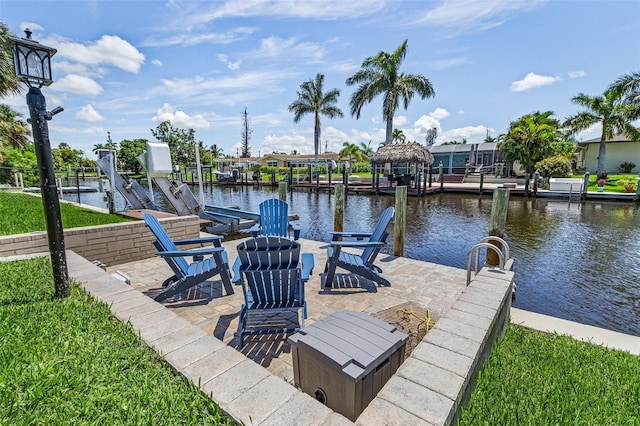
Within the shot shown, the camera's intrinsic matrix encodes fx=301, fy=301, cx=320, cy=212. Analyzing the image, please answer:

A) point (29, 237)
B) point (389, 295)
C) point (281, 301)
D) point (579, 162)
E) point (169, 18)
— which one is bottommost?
point (389, 295)

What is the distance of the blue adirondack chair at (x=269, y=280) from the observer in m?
2.80

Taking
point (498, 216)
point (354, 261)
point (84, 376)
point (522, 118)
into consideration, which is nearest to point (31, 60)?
point (84, 376)

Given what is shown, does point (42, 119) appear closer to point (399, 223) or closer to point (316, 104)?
point (399, 223)

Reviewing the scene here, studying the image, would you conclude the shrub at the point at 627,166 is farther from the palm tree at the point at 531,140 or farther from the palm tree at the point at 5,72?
the palm tree at the point at 5,72

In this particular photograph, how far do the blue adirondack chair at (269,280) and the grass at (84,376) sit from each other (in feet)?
3.32

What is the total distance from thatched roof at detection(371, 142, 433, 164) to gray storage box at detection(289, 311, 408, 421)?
2194 centimetres

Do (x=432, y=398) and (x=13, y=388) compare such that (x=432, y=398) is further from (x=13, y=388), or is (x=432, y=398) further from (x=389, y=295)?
(x=389, y=295)

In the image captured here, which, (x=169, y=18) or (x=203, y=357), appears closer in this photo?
(x=203, y=357)

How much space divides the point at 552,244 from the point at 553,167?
645 inches

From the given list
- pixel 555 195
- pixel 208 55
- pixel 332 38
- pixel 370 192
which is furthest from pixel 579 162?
pixel 208 55

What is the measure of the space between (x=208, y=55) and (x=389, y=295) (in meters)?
8.86

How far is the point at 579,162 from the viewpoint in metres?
34.8

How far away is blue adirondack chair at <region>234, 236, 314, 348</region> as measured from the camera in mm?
2805

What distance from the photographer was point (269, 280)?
2830mm
